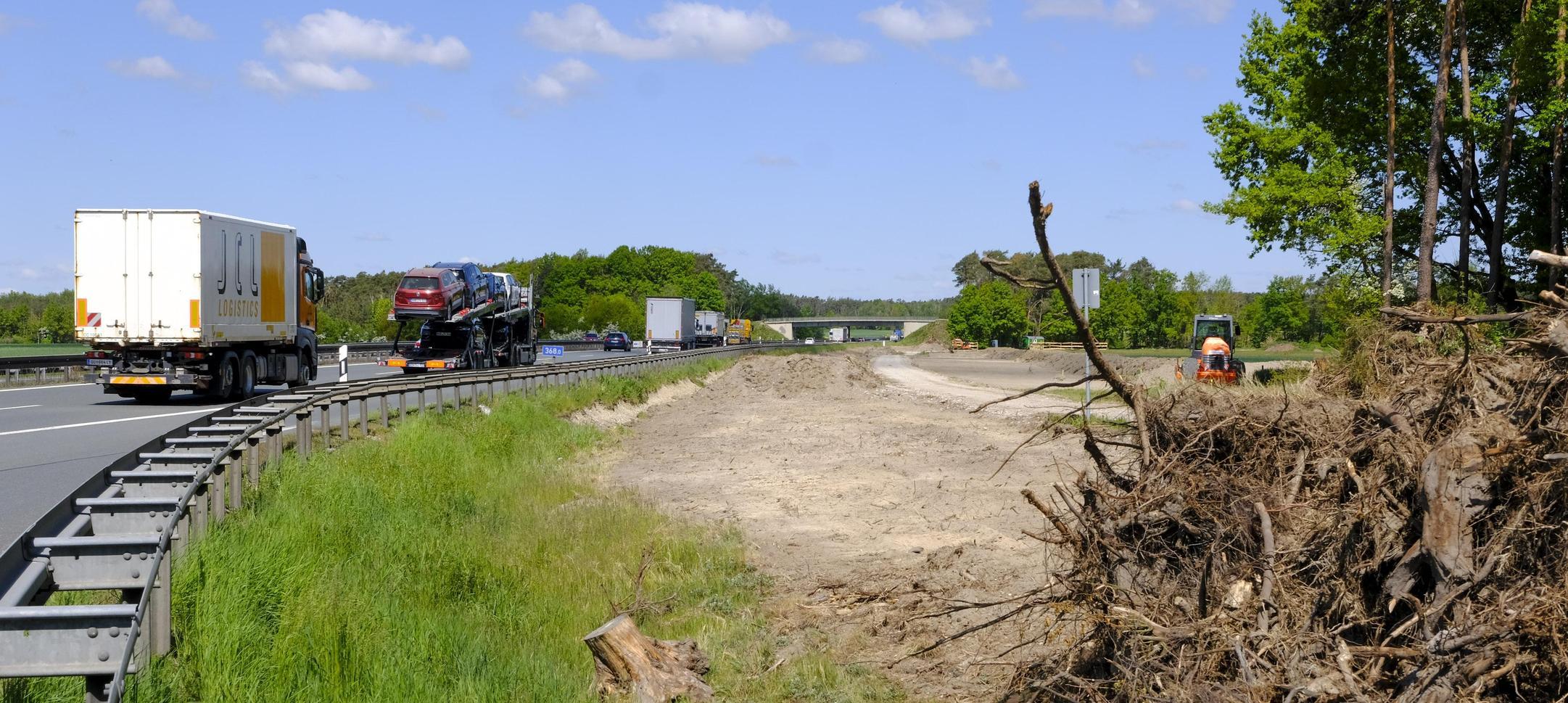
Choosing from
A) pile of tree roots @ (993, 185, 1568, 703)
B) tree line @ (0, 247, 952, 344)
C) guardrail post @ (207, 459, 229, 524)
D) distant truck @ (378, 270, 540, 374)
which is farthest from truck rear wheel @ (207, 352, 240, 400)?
tree line @ (0, 247, 952, 344)

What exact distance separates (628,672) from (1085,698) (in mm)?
2989

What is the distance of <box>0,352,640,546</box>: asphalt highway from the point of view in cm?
1256

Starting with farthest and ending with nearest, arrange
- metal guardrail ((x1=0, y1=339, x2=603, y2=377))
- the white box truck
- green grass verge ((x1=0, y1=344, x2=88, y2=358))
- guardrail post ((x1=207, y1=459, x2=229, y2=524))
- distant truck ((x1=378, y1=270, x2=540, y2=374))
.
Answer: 1. green grass verge ((x1=0, y1=344, x2=88, y2=358))
2. distant truck ((x1=378, y1=270, x2=540, y2=374))
3. metal guardrail ((x1=0, y1=339, x2=603, y2=377))
4. the white box truck
5. guardrail post ((x1=207, y1=459, x2=229, y2=524))

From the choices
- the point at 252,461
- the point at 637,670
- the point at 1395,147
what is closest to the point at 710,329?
the point at 1395,147

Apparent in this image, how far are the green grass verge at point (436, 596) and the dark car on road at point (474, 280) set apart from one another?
72.1 feet

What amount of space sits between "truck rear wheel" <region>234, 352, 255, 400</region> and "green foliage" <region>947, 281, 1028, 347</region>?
12884 centimetres

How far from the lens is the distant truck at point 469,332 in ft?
122

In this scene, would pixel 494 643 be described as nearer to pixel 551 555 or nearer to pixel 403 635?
pixel 403 635

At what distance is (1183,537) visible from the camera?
666 cm

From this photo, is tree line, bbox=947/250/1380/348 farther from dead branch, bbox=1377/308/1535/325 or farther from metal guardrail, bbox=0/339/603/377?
dead branch, bbox=1377/308/1535/325

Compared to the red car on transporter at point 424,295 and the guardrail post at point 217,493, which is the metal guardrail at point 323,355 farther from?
the guardrail post at point 217,493

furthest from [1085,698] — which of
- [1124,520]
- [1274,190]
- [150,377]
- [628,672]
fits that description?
[1274,190]

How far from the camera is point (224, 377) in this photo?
2494 centimetres

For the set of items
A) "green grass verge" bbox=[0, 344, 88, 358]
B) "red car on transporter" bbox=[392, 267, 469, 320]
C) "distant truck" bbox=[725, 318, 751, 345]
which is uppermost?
"red car on transporter" bbox=[392, 267, 469, 320]
